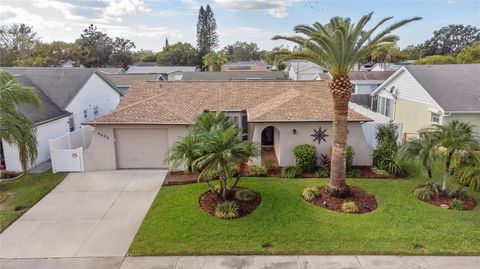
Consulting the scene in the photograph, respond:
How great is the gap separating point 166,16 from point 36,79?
382 inches

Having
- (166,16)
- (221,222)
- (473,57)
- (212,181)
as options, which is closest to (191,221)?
(221,222)

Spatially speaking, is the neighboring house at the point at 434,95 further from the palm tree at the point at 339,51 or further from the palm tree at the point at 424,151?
the palm tree at the point at 339,51

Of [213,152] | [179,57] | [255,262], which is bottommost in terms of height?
[255,262]

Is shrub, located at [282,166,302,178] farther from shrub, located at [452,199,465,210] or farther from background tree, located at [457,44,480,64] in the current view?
background tree, located at [457,44,480,64]

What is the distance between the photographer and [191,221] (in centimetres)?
1028

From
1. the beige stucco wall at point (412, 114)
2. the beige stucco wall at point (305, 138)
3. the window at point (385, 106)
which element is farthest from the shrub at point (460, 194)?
the window at point (385, 106)

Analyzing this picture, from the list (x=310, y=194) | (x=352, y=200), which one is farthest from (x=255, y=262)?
(x=352, y=200)

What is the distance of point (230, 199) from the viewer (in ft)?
38.2

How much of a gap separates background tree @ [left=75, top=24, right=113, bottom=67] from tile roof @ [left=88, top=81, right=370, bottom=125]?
215ft

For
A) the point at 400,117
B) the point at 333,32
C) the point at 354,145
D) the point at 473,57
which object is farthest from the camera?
the point at 473,57

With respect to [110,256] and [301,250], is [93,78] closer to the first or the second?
[110,256]

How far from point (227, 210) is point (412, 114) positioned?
1637 centimetres

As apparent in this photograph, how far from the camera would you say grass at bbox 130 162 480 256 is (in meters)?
8.84

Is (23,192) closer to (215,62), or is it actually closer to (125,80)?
(125,80)
